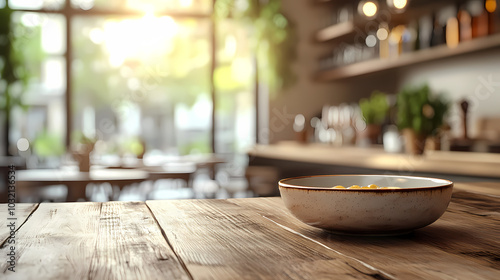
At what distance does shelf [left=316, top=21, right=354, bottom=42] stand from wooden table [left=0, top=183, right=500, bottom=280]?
4.71 meters

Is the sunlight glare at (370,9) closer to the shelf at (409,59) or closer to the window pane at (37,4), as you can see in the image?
the shelf at (409,59)

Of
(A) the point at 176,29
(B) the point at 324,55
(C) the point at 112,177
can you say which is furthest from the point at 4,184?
(B) the point at 324,55

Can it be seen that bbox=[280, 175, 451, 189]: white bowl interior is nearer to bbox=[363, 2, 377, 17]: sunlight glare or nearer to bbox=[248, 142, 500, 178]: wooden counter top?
bbox=[248, 142, 500, 178]: wooden counter top

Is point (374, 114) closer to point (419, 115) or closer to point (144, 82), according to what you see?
point (419, 115)

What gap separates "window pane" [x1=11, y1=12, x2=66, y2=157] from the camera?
6270 millimetres

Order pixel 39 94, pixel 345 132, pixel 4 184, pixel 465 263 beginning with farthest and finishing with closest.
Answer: pixel 39 94 < pixel 4 184 < pixel 345 132 < pixel 465 263

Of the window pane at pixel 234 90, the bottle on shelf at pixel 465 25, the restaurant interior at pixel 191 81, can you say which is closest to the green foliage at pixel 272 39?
the restaurant interior at pixel 191 81

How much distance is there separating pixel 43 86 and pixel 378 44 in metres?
3.74

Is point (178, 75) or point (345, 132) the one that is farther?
point (178, 75)

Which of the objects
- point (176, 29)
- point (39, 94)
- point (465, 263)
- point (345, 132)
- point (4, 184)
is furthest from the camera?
point (176, 29)

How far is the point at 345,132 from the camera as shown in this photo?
482 cm

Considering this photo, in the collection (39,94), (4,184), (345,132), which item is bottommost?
(4,184)

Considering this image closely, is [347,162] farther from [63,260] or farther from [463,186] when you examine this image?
[63,260]

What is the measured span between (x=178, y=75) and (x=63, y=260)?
624 cm
